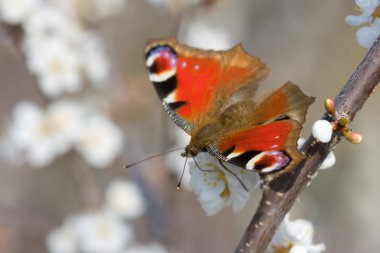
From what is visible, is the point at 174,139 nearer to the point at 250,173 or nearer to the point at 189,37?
the point at 189,37

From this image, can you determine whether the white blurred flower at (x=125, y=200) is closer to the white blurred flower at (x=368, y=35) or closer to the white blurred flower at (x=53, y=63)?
the white blurred flower at (x=53, y=63)

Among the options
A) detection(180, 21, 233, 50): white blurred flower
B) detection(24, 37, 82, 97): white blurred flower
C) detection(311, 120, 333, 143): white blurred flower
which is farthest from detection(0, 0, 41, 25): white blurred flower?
detection(311, 120, 333, 143): white blurred flower

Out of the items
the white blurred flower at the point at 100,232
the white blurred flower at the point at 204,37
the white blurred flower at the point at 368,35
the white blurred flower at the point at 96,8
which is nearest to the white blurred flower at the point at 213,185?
the white blurred flower at the point at 368,35

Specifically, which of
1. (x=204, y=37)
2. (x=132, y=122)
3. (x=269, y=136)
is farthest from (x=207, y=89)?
(x=132, y=122)

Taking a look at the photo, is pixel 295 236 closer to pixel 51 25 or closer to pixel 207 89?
pixel 207 89

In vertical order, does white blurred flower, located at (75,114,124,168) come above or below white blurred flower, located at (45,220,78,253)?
above

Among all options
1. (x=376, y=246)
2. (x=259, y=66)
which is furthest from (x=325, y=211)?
(x=259, y=66)

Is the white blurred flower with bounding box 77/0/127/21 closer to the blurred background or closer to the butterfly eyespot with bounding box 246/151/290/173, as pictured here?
the blurred background
